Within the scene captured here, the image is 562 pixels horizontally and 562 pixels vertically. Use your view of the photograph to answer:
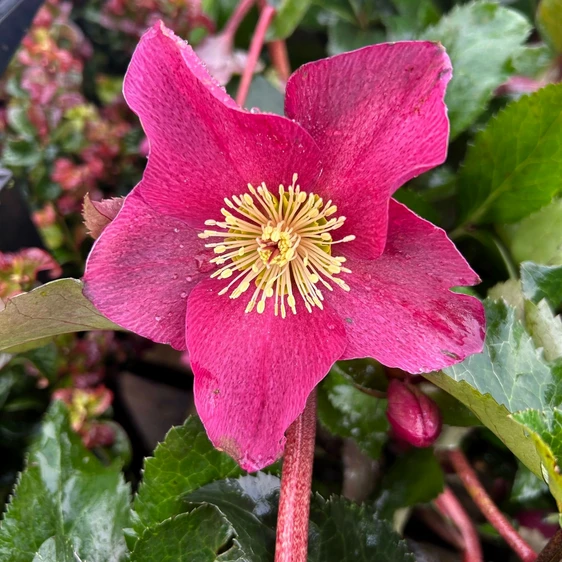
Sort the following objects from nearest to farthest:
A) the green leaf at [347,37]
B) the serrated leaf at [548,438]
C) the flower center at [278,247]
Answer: the serrated leaf at [548,438] → the flower center at [278,247] → the green leaf at [347,37]

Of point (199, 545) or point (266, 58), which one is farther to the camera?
point (266, 58)

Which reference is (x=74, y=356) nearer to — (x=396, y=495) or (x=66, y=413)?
(x=66, y=413)

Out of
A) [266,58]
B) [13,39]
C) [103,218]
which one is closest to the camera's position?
[103,218]

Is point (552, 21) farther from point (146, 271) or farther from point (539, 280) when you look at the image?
point (146, 271)

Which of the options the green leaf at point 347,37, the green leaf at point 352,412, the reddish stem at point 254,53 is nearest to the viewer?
the green leaf at point 352,412

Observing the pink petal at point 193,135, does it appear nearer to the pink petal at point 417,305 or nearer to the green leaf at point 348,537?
the pink petal at point 417,305

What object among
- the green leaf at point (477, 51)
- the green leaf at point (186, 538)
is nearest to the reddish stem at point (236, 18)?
the green leaf at point (477, 51)

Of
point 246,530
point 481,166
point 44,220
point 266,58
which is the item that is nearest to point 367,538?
point 246,530
